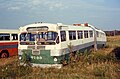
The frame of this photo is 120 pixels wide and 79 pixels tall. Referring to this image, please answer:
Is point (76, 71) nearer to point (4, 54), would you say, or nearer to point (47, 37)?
point (47, 37)

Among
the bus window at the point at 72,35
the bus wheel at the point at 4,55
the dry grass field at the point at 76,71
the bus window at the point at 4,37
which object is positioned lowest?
the bus wheel at the point at 4,55

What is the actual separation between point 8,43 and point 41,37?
19.6 ft

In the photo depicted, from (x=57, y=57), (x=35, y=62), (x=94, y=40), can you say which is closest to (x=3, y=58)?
(x=35, y=62)

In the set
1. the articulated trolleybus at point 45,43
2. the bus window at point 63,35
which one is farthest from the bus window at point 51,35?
the bus window at point 63,35

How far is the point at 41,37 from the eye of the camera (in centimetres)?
1305

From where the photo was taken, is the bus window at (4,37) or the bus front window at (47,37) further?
the bus window at (4,37)

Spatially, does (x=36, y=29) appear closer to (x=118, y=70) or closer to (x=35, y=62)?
(x=35, y=62)

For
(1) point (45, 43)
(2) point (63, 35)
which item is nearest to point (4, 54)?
(1) point (45, 43)

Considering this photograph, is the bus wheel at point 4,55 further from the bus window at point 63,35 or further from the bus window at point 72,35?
the bus window at point 63,35

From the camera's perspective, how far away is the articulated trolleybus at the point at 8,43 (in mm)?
17817

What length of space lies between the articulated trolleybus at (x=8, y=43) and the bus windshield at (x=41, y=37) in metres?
4.71

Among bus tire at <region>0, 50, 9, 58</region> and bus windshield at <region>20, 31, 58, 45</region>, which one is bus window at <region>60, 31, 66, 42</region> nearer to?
bus windshield at <region>20, 31, 58, 45</region>

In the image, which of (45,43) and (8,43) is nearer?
(45,43)

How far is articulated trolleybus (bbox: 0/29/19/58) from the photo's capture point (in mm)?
17817
